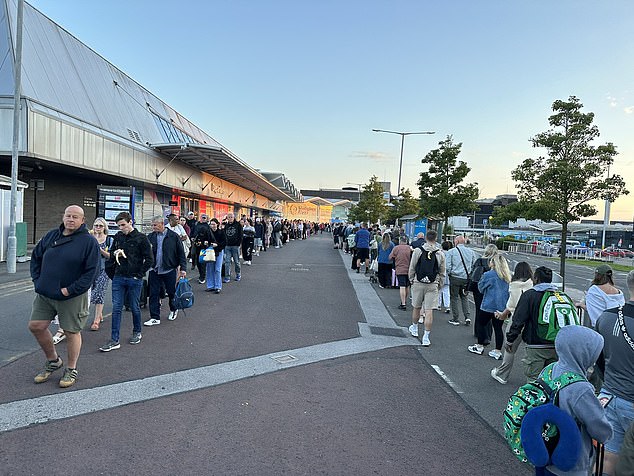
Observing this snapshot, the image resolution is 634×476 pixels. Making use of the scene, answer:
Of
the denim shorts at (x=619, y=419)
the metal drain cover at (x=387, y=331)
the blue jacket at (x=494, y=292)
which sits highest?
the blue jacket at (x=494, y=292)

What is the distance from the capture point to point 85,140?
643 inches

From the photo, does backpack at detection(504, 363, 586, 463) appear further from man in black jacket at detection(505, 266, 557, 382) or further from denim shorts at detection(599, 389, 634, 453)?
man in black jacket at detection(505, 266, 557, 382)

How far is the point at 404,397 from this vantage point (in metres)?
5.04

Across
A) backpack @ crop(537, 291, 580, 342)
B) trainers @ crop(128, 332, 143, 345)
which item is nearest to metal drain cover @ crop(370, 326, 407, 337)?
backpack @ crop(537, 291, 580, 342)

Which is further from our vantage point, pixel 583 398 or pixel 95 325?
pixel 95 325

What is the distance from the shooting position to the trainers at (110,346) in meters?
5.95

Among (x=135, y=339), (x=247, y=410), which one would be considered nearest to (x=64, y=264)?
(x=135, y=339)

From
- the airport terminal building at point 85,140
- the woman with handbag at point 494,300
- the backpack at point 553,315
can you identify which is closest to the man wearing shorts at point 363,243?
the airport terminal building at point 85,140

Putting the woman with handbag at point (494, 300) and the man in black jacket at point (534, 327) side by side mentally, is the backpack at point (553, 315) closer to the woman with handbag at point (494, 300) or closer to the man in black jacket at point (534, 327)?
the man in black jacket at point (534, 327)

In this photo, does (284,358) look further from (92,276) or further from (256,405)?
(92,276)

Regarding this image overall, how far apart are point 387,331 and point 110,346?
4.63 meters

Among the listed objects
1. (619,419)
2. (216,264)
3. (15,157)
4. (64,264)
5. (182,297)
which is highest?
(15,157)

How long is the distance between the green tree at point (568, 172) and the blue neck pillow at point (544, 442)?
9759mm

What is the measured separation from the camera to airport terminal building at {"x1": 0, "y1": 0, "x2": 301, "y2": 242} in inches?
583
